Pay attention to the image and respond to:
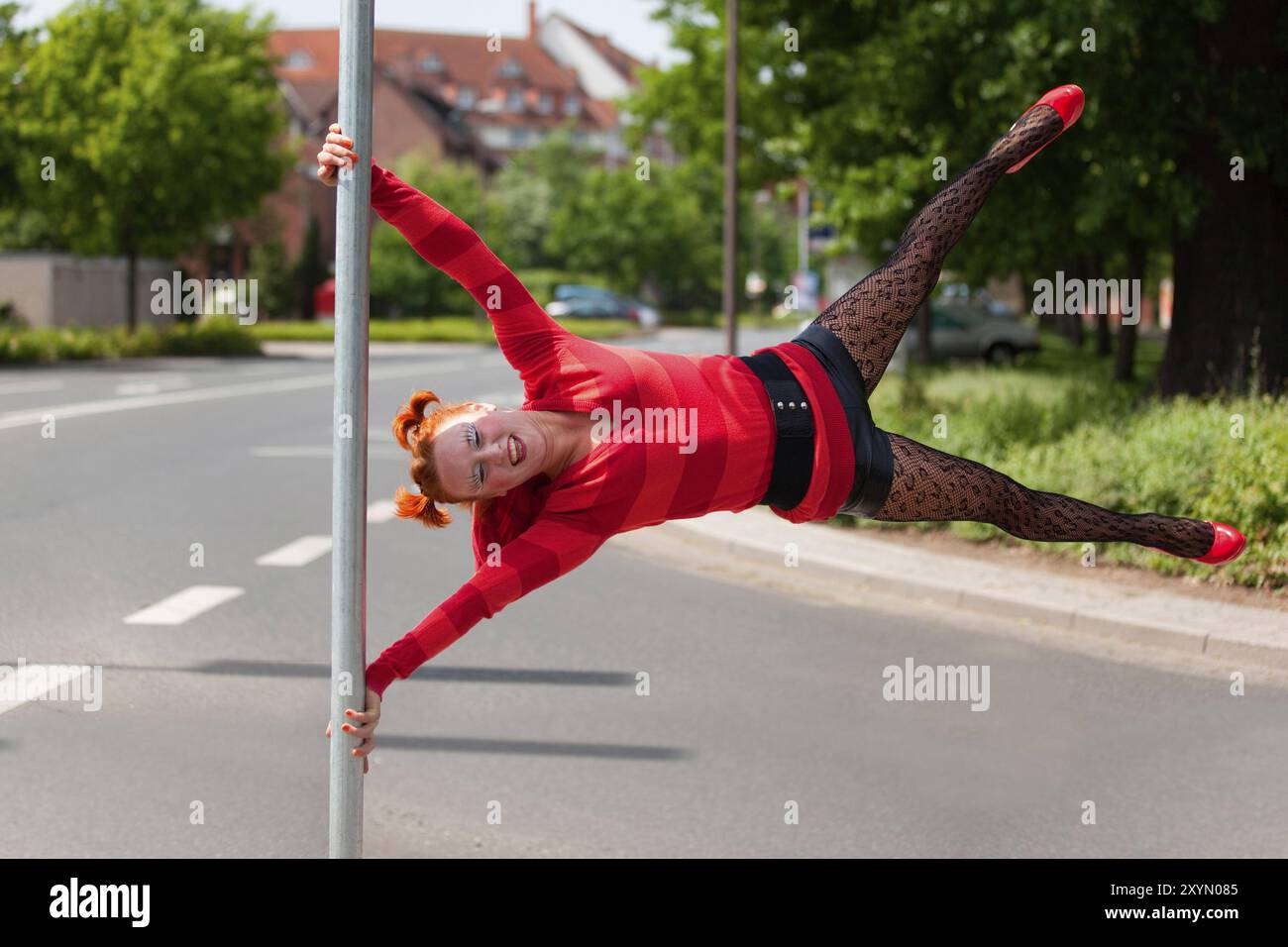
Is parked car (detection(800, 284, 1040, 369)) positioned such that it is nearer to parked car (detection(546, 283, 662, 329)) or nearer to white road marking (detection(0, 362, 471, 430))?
white road marking (detection(0, 362, 471, 430))

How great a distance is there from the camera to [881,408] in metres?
15.1

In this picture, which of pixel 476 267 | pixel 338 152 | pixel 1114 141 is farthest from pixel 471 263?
pixel 1114 141

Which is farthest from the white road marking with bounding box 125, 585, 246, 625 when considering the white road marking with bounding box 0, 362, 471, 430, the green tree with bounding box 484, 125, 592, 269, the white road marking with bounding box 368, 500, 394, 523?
the green tree with bounding box 484, 125, 592, 269

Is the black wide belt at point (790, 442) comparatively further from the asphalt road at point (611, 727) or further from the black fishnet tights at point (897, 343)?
the asphalt road at point (611, 727)

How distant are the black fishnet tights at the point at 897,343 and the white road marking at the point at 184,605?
4.98 metres

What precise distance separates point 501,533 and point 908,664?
387 cm

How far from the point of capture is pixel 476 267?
12.1ft

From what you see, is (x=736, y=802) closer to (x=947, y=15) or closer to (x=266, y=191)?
(x=947, y=15)

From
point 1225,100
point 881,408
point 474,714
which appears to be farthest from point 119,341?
point 474,714

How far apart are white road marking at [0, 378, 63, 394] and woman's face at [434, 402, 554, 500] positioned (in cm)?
2149

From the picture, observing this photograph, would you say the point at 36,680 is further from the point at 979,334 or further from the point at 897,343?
the point at 979,334

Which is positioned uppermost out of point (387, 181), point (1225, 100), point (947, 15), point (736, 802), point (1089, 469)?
point (947, 15)

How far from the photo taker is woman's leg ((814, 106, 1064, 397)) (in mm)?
4527

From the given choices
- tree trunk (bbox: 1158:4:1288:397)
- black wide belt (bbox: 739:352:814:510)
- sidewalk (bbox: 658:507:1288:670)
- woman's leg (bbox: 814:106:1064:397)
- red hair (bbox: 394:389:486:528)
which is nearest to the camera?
red hair (bbox: 394:389:486:528)
